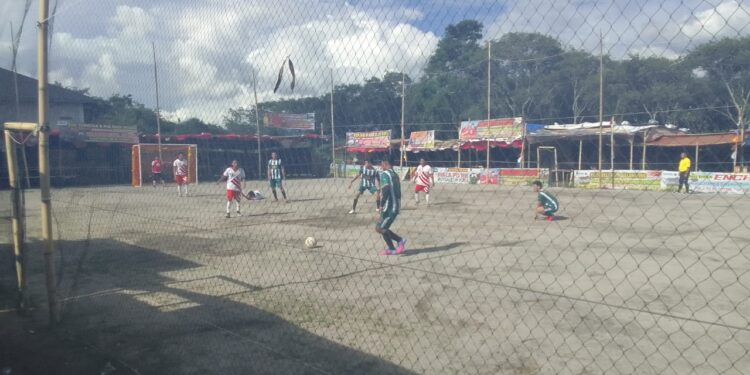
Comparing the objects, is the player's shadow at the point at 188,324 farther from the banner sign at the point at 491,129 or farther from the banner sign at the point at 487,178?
the banner sign at the point at 487,178

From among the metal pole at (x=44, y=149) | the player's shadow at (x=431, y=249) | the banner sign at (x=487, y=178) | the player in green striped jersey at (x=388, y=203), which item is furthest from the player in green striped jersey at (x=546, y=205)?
the metal pole at (x=44, y=149)

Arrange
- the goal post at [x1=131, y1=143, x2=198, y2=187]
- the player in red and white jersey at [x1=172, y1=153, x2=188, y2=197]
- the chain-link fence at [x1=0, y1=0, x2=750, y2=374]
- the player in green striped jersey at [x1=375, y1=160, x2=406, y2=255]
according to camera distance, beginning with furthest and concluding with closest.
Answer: the player in red and white jersey at [x1=172, y1=153, x2=188, y2=197] < the goal post at [x1=131, y1=143, x2=198, y2=187] < the player in green striped jersey at [x1=375, y1=160, x2=406, y2=255] < the chain-link fence at [x1=0, y1=0, x2=750, y2=374]

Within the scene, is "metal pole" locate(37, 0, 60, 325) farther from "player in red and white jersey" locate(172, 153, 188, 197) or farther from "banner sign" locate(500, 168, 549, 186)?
"player in red and white jersey" locate(172, 153, 188, 197)

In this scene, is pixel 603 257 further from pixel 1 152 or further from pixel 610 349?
pixel 1 152

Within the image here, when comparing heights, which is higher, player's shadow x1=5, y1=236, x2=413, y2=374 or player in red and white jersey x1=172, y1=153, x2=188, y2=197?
player in red and white jersey x1=172, y1=153, x2=188, y2=197

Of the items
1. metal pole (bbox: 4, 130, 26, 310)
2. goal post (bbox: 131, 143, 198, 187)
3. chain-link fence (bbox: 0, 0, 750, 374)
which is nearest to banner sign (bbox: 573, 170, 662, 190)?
chain-link fence (bbox: 0, 0, 750, 374)

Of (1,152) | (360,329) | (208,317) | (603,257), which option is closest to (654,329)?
(360,329)

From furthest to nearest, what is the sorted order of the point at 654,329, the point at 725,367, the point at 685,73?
the point at 654,329
the point at 725,367
the point at 685,73

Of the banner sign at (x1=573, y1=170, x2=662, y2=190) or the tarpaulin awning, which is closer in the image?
the tarpaulin awning

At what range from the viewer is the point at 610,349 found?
4.66m

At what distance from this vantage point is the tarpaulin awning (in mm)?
3557

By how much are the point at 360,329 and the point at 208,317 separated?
1.56m

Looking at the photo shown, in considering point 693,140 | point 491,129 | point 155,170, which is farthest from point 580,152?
point 155,170

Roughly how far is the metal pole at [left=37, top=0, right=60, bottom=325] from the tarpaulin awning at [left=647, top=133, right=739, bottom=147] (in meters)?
4.87
